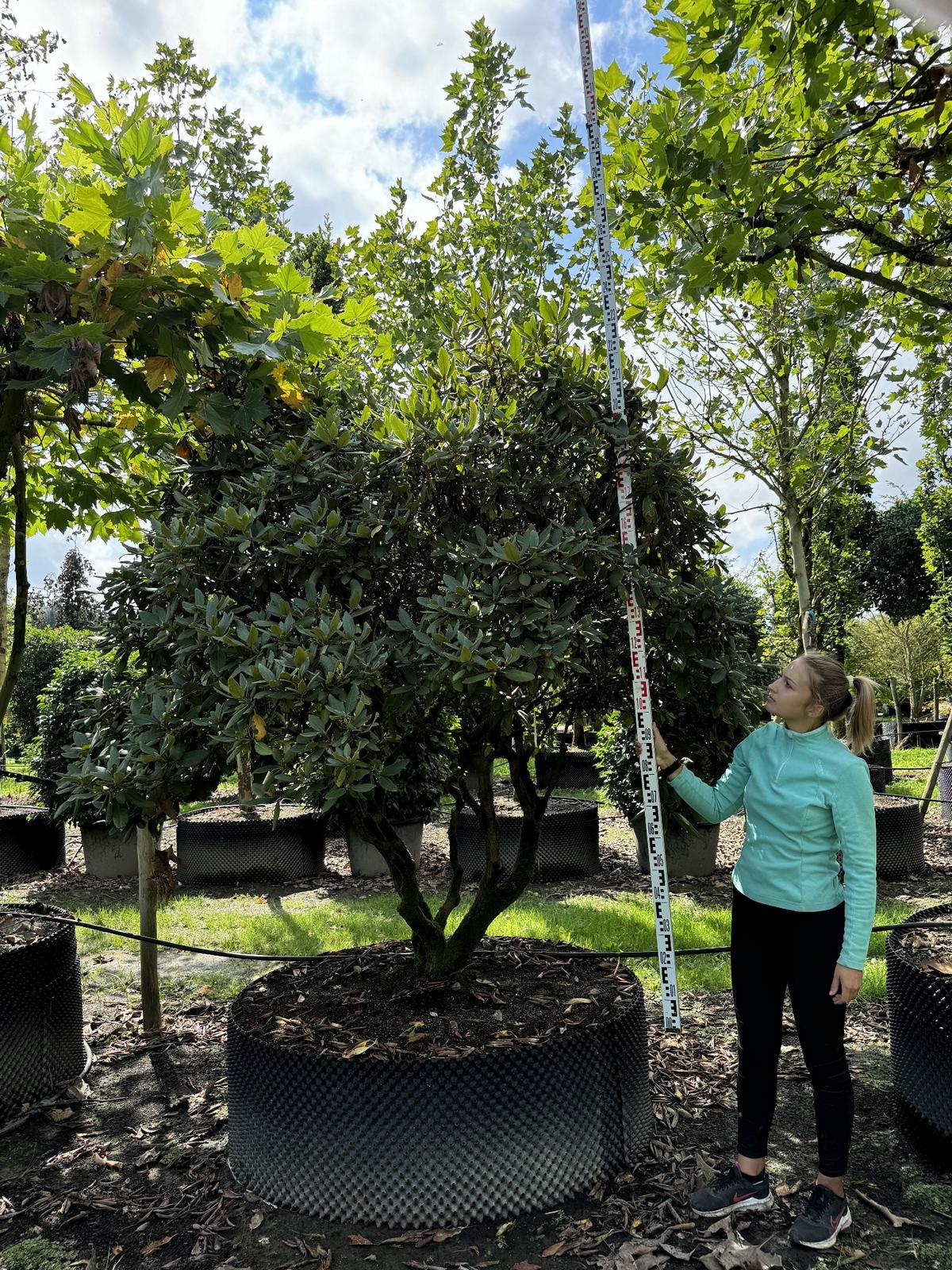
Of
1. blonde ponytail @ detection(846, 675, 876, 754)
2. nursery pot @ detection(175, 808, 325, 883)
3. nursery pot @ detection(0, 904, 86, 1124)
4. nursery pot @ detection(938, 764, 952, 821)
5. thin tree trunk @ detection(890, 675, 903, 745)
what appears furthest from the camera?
thin tree trunk @ detection(890, 675, 903, 745)

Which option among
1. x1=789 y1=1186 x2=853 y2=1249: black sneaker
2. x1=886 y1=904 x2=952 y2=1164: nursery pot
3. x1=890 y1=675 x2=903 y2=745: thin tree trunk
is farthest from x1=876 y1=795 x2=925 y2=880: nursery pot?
x1=890 y1=675 x2=903 y2=745: thin tree trunk

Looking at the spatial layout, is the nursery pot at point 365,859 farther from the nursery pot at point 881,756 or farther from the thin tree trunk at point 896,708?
the thin tree trunk at point 896,708

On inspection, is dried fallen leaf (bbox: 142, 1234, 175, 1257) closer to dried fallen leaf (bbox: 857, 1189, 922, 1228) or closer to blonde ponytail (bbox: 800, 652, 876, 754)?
dried fallen leaf (bbox: 857, 1189, 922, 1228)

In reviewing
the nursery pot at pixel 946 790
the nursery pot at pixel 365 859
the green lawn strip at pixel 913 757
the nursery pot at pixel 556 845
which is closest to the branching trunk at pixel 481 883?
the nursery pot at pixel 556 845

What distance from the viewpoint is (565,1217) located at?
9.29 ft

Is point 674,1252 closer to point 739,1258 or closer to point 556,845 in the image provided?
point 739,1258

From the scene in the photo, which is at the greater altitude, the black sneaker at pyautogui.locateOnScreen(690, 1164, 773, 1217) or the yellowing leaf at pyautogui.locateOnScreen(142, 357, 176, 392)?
the yellowing leaf at pyautogui.locateOnScreen(142, 357, 176, 392)

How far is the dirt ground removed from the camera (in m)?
2.69

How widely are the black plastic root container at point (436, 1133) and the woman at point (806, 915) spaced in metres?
0.46

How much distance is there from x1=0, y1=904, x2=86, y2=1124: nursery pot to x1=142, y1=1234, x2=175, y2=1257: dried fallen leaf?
49.0 inches

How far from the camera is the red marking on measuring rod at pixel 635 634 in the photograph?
3205 millimetres

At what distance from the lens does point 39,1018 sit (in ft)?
12.7

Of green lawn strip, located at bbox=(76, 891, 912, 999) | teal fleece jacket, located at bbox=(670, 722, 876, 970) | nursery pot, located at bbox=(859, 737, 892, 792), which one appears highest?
teal fleece jacket, located at bbox=(670, 722, 876, 970)

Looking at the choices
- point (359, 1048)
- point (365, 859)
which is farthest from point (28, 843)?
point (359, 1048)
